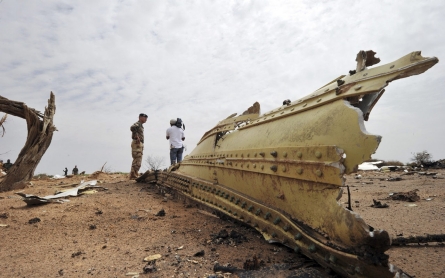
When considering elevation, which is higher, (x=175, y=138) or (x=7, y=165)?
(x=175, y=138)

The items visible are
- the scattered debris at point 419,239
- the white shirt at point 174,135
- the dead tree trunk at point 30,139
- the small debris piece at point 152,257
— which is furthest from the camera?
the white shirt at point 174,135

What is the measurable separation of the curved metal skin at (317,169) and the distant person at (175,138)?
212 inches

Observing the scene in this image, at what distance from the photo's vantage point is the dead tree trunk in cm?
781

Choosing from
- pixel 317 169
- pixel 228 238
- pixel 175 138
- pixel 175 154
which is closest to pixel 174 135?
pixel 175 138

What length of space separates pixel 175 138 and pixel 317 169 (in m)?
7.10

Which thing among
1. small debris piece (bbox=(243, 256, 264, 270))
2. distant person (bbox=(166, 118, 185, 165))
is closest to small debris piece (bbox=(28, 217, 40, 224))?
small debris piece (bbox=(243, 256, 264, 270))

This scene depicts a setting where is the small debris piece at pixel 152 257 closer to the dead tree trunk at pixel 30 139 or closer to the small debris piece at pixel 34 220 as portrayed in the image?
the small debris piece at pixel 34 220

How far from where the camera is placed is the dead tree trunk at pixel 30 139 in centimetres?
781

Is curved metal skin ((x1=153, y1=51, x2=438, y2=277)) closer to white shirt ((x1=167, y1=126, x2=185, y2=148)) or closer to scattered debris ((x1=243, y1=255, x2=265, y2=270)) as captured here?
scattered debris ((x1=243, y1=255, x2=265, y2=270))

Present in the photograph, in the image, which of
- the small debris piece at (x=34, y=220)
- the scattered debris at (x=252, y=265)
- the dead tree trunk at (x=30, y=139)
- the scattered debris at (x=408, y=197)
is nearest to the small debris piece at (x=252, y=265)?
the scattered debris at (x=252, y=265)

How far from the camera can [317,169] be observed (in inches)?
87.0

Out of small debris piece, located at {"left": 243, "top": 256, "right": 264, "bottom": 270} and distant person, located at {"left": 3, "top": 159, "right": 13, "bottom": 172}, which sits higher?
distant person, located at {"left": 3, "top": 159, "right": 13, "bottom": 172}

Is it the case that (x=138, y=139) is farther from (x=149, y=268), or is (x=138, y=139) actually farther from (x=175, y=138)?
(x=149, y=268)

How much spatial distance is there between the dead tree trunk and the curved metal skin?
7.17 metres
